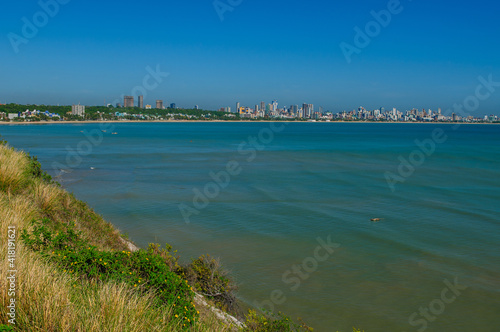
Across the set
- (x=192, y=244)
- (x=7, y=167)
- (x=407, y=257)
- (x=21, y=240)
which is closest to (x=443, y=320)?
(x=407, y=257)

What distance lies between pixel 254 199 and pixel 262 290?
1061 centimetres

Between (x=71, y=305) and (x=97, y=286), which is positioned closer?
(x=71, y=305)

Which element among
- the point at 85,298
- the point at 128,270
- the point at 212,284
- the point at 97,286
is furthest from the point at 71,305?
the point at 212,284

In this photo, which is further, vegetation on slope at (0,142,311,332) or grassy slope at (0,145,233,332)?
vegetation on slope at (0,142,311,332)

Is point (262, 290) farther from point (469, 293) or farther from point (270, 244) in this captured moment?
point (469, 293)

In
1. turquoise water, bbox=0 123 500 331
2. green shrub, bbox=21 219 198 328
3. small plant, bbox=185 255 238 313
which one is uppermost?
green shrub, bbox=21 219 198 328

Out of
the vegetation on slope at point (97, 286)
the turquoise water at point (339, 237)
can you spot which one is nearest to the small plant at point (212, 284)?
the vegetation on slope at point (97, 286)

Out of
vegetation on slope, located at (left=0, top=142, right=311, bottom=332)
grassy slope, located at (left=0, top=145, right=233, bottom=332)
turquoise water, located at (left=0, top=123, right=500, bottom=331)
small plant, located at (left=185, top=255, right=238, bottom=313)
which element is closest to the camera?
grassy slope, located at (left=0, top=145, right=233, bottom=332)

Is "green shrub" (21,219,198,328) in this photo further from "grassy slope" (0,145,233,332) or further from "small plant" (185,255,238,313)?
"small plant" (185,255,238,313)

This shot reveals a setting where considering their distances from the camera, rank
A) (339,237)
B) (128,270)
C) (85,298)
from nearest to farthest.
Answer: (85,298) < (128,270) < (339,237)

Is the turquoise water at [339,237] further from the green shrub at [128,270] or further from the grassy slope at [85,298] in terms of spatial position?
the green shrub at [128,270]

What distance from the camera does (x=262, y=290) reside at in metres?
9.73

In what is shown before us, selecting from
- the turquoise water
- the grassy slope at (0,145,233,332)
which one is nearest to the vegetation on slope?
the grassy slope at (0,145,233,332)

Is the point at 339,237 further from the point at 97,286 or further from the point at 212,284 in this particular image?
the point at 97,286
